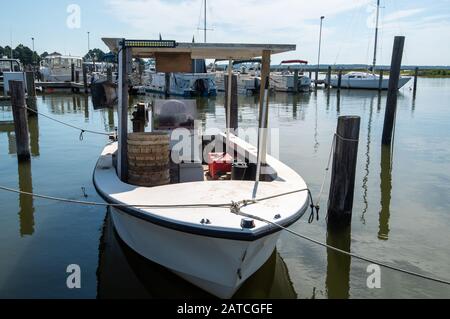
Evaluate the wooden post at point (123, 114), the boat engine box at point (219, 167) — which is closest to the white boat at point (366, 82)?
the boat engine box at point (219, 167)

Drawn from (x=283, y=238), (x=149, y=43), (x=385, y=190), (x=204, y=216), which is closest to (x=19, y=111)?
(x=149, y=43)

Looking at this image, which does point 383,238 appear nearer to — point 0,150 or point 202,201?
point 202,201

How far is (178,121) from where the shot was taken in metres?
7.65

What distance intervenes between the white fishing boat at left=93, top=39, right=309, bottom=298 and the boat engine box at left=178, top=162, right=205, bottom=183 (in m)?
0.82

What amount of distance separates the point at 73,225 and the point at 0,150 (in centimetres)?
838

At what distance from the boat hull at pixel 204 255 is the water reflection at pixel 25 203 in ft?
10.4

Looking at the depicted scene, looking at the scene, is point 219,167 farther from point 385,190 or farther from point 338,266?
point 385,190

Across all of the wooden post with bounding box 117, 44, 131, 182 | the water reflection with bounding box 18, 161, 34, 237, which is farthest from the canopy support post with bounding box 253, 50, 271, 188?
the water reflection with bounding box 18, 161, 34, 237

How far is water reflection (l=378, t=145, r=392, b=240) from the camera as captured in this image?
7.71 metres

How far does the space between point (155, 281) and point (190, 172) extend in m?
1.74

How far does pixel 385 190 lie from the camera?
10.1 metres

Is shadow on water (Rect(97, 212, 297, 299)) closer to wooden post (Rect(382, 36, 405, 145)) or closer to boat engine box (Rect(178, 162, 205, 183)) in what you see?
boat engine box (Rect(178, 162, 205, 183))
